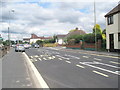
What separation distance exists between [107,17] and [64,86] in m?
24.3

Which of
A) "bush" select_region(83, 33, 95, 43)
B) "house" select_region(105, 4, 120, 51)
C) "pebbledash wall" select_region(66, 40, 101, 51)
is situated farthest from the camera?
"bush" select_region(83, 33, 95, 43)

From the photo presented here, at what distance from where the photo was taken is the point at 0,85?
22.4 ft

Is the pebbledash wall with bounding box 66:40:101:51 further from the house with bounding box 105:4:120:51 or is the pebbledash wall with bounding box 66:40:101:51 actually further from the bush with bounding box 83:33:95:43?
the house with bounding box 105:4:120:51

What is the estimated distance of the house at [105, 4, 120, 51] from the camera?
83.2ft

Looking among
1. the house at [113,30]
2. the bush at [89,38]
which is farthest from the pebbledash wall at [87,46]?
the house at [113,30]

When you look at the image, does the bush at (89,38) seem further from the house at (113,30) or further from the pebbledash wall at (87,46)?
the house at (113,30)

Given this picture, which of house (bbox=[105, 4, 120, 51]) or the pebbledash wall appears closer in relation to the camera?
house (bbox=[105, 4, 120, 51])

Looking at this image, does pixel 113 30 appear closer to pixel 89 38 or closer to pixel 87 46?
pixel 89 38

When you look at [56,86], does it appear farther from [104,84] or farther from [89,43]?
[89,43]

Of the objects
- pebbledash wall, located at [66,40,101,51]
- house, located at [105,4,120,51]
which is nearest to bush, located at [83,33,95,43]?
pebbledash wall, located at [66,40,101,51]

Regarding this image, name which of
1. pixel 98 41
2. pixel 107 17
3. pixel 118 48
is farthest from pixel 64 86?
pixel 98 41

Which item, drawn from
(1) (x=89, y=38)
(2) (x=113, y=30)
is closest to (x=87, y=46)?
(1) (x=89, y=38)

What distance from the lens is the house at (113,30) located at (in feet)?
83.2

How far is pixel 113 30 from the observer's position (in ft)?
87.0
